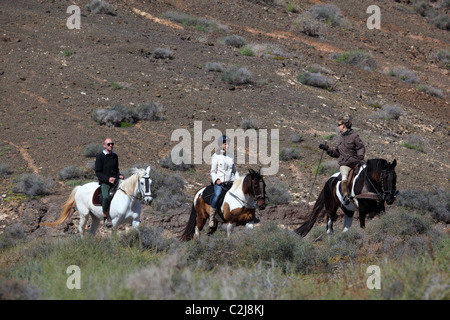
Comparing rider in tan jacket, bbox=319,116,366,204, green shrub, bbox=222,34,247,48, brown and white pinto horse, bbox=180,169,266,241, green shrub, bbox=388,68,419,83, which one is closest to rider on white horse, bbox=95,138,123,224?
brown and white pinto horse, bbox=180,169,266,241

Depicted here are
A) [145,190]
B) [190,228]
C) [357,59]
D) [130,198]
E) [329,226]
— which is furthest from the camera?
[357,59]

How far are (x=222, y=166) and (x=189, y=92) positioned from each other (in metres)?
14.1

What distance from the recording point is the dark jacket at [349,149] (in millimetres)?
13420

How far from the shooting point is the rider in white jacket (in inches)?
505

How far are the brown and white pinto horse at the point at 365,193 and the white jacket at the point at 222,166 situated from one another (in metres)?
2.31

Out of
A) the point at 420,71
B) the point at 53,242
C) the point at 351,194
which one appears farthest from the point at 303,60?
the point at 53,242

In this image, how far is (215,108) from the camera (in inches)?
994

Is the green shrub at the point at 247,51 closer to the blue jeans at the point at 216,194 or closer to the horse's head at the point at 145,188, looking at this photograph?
the blue jeans at the point at 216,194

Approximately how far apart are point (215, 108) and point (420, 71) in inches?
692

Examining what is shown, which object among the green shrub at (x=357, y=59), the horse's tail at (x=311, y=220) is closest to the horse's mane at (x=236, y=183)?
the horse's tail at (x=311, y=220)

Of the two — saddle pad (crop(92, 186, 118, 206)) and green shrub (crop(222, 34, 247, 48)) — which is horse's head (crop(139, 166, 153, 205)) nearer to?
saddle pad (crop(92, 186, 118, 206))

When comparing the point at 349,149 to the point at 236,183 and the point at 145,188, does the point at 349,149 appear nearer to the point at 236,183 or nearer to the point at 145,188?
the point at 236,183

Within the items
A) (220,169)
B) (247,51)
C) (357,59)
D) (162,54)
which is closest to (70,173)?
(220,169)

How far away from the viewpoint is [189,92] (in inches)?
1043
